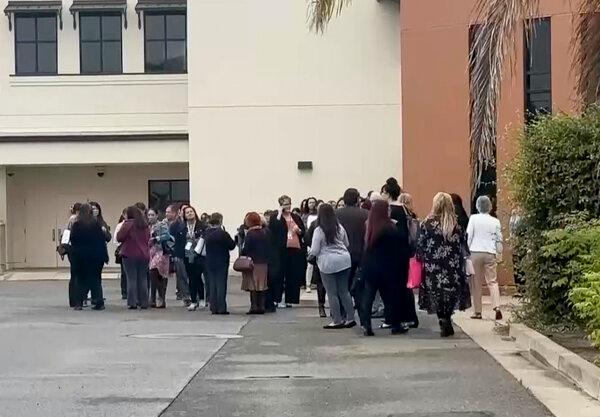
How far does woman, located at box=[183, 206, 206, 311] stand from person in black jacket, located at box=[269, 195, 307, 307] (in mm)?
1243

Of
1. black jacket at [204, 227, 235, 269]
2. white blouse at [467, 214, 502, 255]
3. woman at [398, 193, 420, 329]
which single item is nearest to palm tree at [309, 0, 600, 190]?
woman at [398, 193, 420, 329]

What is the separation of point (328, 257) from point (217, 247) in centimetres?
310

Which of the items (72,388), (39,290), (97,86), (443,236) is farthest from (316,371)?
(97,86)

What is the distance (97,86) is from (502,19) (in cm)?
1933

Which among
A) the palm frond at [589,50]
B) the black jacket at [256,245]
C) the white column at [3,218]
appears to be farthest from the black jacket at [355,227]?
the white column at [3,218]

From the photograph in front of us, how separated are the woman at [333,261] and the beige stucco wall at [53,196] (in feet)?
51.6

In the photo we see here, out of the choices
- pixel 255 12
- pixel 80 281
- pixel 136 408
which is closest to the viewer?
pixel 136 408

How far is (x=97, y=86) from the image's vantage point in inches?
1128

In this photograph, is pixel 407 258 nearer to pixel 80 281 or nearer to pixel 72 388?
pixel 72 388

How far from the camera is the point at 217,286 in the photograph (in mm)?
17156

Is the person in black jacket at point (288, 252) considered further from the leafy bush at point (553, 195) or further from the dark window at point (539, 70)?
the leafy bush at point (553, 195)

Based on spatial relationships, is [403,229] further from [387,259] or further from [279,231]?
[279,231]

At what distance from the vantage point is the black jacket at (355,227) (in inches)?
595

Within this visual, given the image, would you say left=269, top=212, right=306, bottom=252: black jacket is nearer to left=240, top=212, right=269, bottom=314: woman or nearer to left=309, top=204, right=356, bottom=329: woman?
left=240, top=212, right=269, bottom=314: woman
